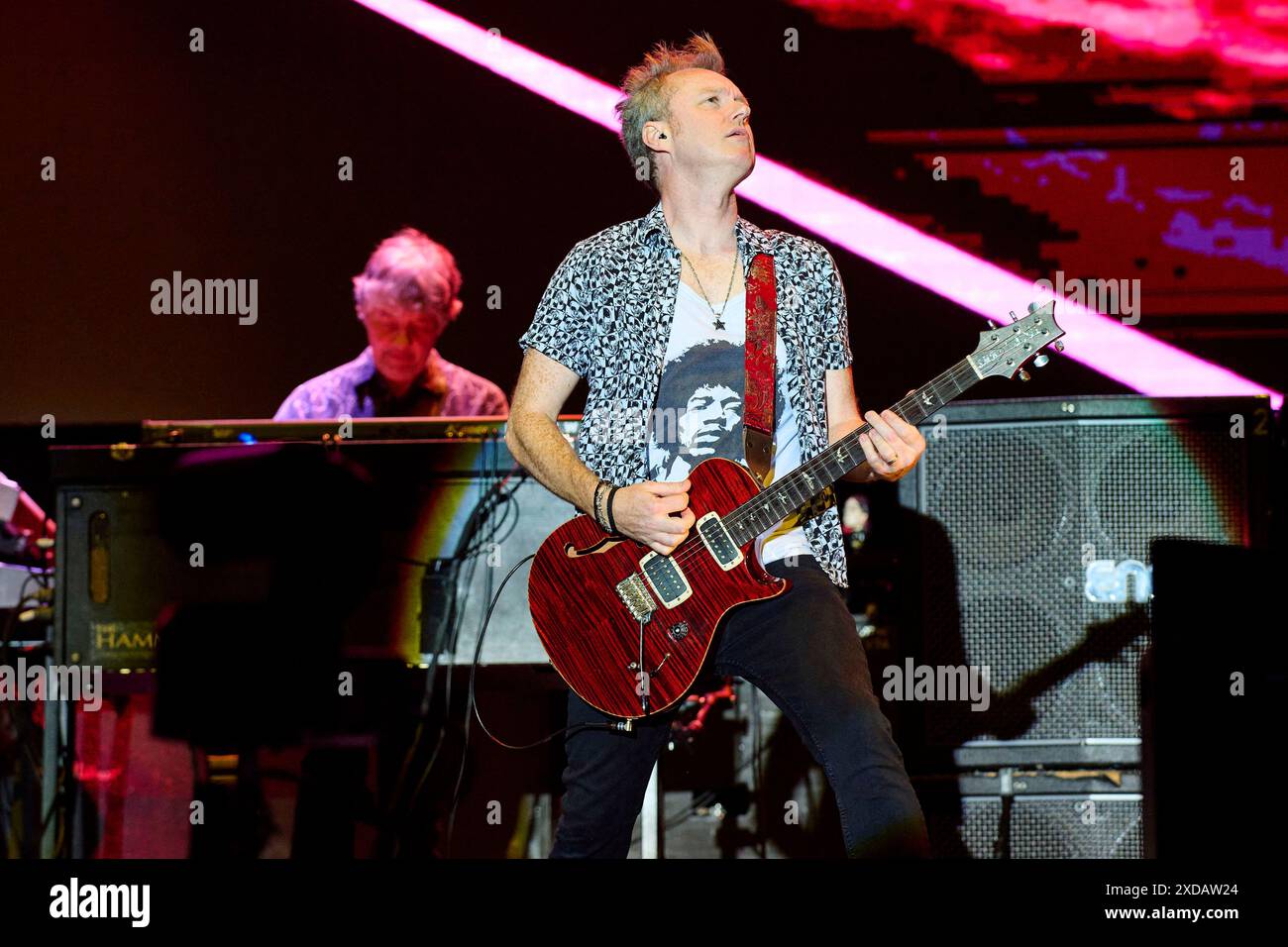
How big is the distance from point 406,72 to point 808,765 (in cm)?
362

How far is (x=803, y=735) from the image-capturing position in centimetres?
273

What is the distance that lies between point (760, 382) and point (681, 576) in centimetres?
50

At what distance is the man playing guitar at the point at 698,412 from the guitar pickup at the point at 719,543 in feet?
0.14

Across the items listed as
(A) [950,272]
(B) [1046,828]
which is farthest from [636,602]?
(A) [950,272]

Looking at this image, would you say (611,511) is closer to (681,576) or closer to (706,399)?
(681,576)

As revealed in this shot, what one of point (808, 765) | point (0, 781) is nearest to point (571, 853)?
point (808, 765)

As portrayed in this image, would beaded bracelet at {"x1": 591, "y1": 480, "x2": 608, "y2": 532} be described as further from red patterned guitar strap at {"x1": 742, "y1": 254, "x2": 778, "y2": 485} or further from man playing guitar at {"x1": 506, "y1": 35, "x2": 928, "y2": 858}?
red patterned guitar strap at {"x1": 742, "y1": 254, "x2": 778, "y2": 485}

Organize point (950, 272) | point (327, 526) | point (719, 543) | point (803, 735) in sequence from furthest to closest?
point (950, 272), point (327, 526), point (719, 543), point (803, 735)

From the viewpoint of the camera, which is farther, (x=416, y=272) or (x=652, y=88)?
(x=416, y=272)

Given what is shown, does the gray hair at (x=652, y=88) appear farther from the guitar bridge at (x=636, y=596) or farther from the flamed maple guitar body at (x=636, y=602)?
the guitar bridge at (x=636, y=596)

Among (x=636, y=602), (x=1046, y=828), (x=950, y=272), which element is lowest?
(x=1046, y=828)
